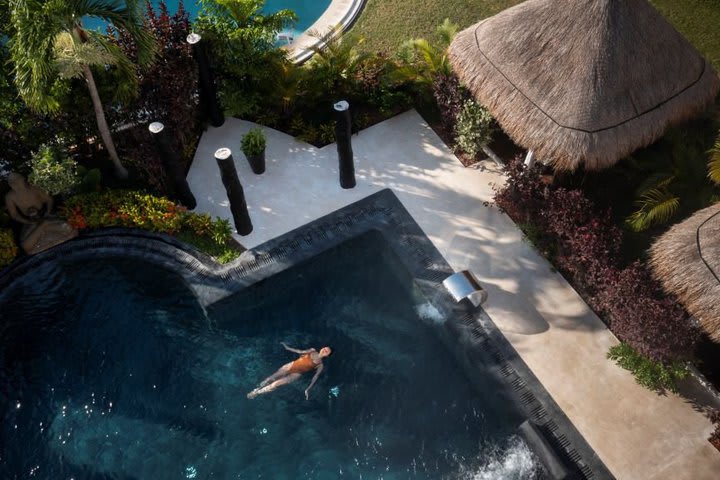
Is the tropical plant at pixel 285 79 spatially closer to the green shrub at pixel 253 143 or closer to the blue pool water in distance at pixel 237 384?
the green shrub at pixel 253 143

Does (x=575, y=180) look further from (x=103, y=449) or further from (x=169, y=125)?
(x=103, y=449)

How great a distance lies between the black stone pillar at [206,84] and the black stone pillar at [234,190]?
2.76m

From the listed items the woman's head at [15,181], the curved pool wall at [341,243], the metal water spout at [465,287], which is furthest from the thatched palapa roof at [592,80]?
the woman's head at [15,181]

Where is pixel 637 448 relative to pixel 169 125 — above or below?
below

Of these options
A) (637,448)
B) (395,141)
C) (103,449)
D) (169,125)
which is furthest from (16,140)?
(637,448)

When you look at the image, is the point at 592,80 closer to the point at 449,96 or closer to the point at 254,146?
the point at 449,96

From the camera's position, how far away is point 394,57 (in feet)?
51.3

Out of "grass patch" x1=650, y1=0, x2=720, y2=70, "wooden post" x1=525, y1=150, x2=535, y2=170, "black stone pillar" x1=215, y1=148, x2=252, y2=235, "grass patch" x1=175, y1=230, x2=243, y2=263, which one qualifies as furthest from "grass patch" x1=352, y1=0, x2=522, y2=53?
"grass patch" x1=175, y1=230, x2=243, y2=263

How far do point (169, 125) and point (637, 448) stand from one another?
1112 centimetres

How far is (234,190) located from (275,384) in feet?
12.5

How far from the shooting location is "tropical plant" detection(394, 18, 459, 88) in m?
14.5

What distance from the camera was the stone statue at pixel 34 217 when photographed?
484 inches

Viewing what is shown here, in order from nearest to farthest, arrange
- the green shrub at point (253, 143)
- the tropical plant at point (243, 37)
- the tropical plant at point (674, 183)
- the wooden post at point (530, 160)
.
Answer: the tropical plant at point (674, 183), the wooden post at point (530, 160), the green shrub at point (253, 143), the tropical plant at point (243, 37)

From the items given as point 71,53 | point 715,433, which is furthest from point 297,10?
point 715,433
